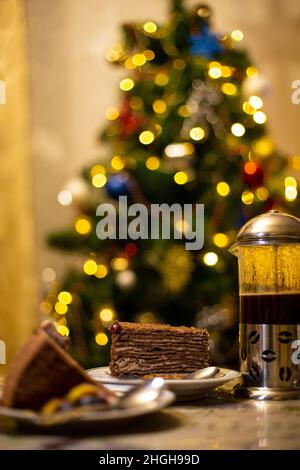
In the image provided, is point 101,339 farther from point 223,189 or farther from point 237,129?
point 237,129

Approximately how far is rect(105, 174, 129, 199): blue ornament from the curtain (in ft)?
3.47

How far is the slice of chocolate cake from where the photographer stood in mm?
1114

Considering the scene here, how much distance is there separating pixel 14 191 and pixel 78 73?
764 millimetres

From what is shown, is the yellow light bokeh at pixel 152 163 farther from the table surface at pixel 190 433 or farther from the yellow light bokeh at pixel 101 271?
the table surface at pixel 190 433

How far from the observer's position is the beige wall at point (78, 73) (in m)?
3.82

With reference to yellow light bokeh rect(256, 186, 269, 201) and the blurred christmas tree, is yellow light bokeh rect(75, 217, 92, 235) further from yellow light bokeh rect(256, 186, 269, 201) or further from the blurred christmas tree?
yellow light bokeh rect(256, 186, 269, 201)

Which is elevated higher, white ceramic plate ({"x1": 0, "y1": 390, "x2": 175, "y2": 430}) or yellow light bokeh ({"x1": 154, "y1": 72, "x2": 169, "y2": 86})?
yellow light bokeh ({"x1": 154, "y1": 72, "x2": 169, "y2": 86})

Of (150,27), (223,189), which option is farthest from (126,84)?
(223,189)

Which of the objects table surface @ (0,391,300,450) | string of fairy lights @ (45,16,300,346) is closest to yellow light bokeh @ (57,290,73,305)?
string of fairy lights @ (45,16,300,346)

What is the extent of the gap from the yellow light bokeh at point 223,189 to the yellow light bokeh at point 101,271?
55 cm

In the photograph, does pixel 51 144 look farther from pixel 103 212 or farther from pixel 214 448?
pixel 214 448

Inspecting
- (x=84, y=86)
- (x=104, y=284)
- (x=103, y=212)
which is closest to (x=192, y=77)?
(x=103, y=212)

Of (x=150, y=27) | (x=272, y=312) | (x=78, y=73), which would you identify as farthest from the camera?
(x=78, y=73)

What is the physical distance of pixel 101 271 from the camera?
285 centimetres
